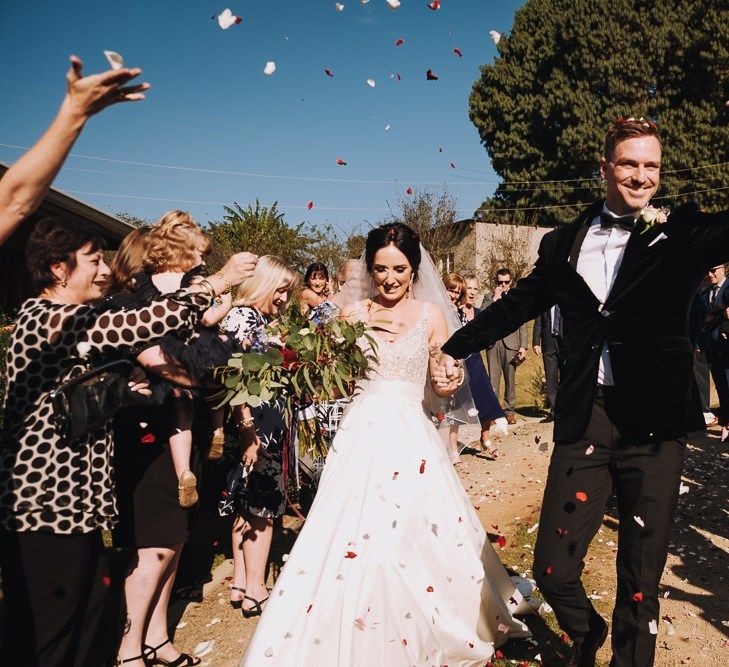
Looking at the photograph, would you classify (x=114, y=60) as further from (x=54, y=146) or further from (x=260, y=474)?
(x=260, y=474)

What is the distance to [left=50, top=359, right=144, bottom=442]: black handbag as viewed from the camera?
103 inches

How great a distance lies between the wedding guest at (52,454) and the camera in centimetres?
260

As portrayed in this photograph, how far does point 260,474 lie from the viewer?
4668 mm

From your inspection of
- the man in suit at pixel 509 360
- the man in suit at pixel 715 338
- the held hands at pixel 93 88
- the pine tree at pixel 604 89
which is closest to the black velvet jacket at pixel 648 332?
the held hands at pixel 93 88

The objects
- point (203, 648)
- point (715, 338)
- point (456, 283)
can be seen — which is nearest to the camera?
point (203, 648)

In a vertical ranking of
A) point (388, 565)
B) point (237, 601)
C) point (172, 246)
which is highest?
point (172, 246)

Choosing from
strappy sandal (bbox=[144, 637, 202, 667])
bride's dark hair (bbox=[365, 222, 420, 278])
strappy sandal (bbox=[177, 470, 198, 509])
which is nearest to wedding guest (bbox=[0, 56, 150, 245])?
strappy sandal (bbox=[177, 470, 198, 509])

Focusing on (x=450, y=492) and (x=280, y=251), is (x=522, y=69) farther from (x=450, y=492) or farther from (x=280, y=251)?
(x=450, y=492)

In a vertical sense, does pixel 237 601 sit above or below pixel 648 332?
below

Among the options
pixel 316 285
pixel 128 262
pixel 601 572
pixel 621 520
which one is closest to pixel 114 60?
pixel 128 262

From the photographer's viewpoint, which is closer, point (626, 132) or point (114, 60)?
point (114, 60)

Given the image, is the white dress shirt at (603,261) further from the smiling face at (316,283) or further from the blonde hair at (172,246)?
the smiling face at (316,283)

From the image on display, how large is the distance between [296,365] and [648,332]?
1.89 m

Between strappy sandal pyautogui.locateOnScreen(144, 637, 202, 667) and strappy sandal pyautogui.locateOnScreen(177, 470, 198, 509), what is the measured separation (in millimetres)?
930
